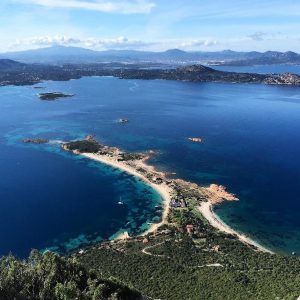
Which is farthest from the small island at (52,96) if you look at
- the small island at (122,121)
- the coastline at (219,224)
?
the coastline at (219,224)

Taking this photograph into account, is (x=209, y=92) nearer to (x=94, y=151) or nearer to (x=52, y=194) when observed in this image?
(x=94, y=151)

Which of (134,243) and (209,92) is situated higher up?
(209,92)

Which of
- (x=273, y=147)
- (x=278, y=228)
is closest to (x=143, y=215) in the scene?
(x=278, y=228)

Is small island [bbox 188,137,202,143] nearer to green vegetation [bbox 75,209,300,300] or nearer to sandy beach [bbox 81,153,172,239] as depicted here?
sandy beach [bbox 81,153,172,239]

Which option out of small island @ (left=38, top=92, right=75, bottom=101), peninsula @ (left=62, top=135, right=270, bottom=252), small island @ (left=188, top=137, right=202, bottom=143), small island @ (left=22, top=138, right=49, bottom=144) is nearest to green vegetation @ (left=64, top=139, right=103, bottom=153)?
peninsula @ (left=62, top=135, right=270, bottom=252)

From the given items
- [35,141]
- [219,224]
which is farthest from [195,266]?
[35,141]

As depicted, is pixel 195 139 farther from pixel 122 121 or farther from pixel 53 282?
pixel 53 282
